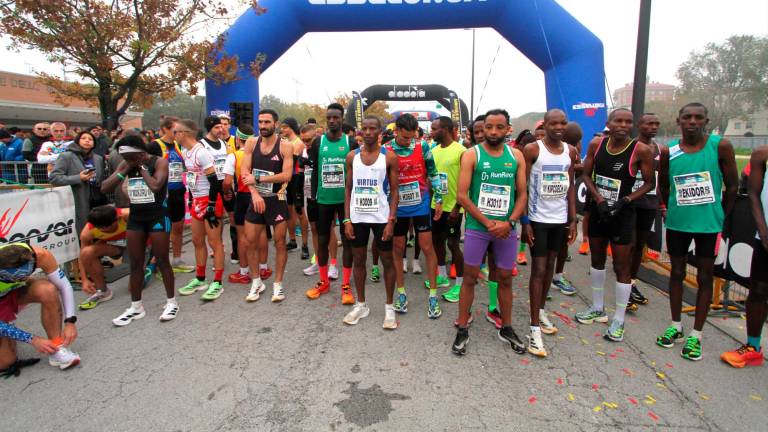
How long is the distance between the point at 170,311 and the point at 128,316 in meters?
0.41

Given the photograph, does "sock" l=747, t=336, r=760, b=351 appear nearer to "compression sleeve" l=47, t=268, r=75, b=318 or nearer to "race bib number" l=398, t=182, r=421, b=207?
"race bib number" l=398, t=182, r=421, b=207

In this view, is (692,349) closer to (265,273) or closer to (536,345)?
(536,345)

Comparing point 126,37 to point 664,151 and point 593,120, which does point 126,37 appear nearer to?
point 664,151

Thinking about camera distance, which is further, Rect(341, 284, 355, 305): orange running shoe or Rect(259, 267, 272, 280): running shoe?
Rect(259, 267, 272, 280): running shoe

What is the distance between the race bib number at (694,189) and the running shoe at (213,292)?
15.9 ft

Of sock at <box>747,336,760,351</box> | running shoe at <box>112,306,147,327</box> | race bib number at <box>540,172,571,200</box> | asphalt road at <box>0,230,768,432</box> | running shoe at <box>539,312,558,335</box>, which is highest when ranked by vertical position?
race bib number at <box>540,172,571,200</box>

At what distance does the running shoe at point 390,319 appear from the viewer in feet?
13.2

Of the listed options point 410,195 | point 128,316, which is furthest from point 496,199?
point 128,316

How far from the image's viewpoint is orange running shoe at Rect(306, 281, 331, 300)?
4.89 metres

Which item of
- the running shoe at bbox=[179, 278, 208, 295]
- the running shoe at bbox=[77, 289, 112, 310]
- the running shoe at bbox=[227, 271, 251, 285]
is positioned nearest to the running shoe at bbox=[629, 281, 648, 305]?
the running shoe at bbox=[227, 271, 251, 285]

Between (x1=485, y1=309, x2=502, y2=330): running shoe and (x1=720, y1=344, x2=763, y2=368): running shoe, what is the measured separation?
179cm

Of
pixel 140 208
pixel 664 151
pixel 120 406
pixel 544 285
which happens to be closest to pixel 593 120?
pixel 664 151

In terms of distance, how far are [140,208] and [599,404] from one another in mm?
4328

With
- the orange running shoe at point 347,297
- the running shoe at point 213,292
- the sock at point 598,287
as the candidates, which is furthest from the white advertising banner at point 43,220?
the sock at point 598,287
